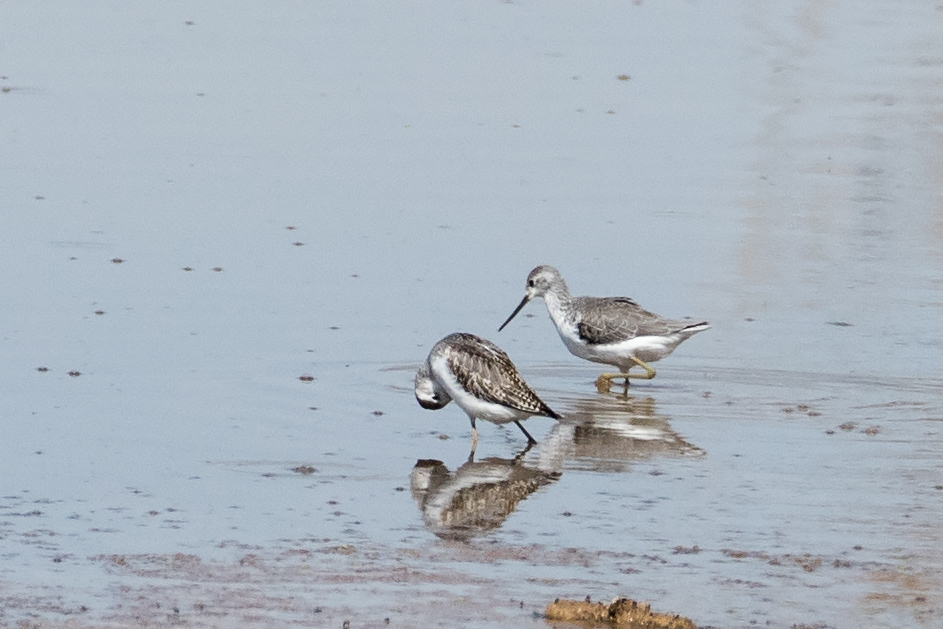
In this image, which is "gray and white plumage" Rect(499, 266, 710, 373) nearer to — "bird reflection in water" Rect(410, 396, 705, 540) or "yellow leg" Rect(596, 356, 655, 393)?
"yellow leg" Rect(596, 356, 655, 393)

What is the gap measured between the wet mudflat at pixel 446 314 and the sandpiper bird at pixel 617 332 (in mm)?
228

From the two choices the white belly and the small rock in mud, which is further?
the white belly

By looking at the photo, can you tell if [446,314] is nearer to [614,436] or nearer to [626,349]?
[626,349]

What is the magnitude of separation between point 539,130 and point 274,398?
27.9 ft

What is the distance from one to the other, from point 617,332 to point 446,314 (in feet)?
4.65

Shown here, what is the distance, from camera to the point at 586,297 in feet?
41.7

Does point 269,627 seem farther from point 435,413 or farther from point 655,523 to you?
point 435,413

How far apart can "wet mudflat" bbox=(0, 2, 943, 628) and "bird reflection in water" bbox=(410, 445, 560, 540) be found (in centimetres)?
3

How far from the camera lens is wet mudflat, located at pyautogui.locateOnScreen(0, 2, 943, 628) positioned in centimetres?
804

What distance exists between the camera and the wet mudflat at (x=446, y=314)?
8.04 meters

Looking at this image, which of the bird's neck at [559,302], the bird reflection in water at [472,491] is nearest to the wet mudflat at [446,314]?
the bird reflection in water at [472,491]

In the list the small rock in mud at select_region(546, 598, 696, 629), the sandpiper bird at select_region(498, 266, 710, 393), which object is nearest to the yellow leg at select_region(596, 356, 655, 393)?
the sandpiper bird at select_region(498, 266, 710, 393)

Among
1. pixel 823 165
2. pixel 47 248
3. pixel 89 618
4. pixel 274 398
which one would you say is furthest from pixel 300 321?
pixel 823 165

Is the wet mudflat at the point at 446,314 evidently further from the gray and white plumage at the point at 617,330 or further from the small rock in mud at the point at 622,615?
the gray and white plumage at the point at 617,330
